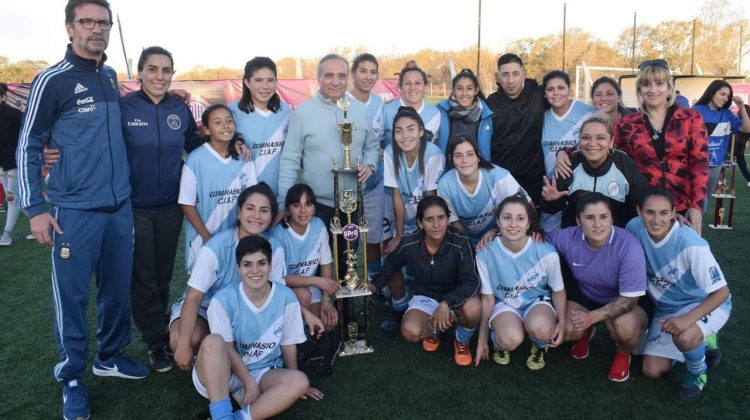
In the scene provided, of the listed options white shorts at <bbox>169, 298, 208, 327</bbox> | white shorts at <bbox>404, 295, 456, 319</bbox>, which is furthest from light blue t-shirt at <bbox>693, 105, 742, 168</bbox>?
white shorts at <bbox>169, 298, 208, 327</bbox>

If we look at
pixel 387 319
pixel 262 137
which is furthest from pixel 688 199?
pixel 262 137

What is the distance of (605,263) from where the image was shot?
3.24m

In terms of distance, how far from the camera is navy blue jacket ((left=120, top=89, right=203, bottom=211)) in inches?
123

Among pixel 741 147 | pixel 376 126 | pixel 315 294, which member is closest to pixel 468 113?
pixel 376 126

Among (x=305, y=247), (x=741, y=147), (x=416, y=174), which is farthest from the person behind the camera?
(x=741, y=147)

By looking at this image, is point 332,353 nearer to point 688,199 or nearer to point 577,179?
point 577,179

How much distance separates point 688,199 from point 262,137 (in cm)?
293

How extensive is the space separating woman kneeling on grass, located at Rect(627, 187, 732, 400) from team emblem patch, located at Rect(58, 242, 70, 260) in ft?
10.7

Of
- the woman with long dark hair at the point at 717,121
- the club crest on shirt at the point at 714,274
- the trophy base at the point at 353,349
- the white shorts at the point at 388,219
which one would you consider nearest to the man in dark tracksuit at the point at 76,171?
the trophy base at the point at 353,349

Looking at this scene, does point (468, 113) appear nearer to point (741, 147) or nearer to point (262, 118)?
point (262, 118)

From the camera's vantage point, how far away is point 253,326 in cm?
284

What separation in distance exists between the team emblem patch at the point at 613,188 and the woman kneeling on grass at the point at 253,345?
216 centimetres

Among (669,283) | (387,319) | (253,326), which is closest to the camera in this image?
(253,326)

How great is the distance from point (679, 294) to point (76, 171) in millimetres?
3526
